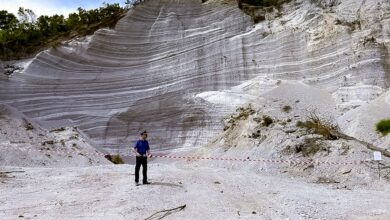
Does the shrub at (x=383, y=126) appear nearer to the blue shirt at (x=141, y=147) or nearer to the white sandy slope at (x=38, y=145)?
the blue shirt at (x=141, y=147)

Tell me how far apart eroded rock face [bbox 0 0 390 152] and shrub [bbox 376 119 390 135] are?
194 inches

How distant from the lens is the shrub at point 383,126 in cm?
1820

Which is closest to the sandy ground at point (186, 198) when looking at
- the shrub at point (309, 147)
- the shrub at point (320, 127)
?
the shrub at point (309, 147)

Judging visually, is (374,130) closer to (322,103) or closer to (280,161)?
(280,161)

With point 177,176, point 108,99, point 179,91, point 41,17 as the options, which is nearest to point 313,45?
point 179,91

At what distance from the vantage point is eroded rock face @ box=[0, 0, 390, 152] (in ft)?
83.8

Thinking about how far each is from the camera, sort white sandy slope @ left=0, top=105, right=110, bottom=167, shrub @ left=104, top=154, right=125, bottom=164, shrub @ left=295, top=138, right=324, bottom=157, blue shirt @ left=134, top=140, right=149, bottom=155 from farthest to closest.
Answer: shrub @ left=104, top=154, right=125, bottom=164 → white sandy slope @ left=0, top=105, right=110, bottom=167 → shrub @ left=295, top=138, right=324, bottom=157 → blue shirt @ left=134, top=140, right=149, bottom=155

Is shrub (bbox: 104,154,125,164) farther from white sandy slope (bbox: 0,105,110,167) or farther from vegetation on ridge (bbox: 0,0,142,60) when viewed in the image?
vegetation on ridge (bbox: 0,0,142,60)

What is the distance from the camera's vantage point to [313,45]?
2681cm

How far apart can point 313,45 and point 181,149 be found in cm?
855

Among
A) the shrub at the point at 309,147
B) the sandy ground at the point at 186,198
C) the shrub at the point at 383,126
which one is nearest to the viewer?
the sandy ground at the point at 186,198

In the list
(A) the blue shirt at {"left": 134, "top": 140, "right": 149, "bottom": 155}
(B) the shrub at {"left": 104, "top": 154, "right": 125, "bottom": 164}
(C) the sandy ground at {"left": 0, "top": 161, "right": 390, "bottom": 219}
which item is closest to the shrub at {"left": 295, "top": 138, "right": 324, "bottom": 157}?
(C) the sandy ground at {"left": 0, "top": 161, "right": 390, "bottom": 219}

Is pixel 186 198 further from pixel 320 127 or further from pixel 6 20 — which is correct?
pixel 6 20

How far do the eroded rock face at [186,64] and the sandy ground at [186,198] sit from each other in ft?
35.0
